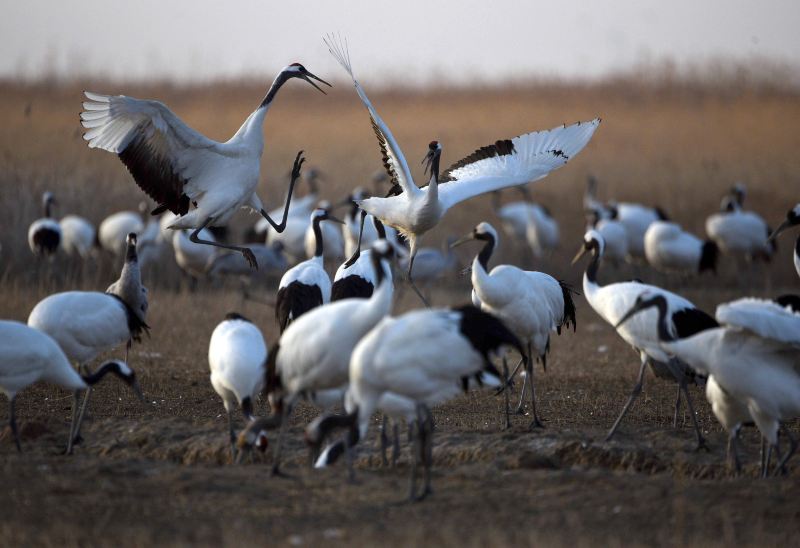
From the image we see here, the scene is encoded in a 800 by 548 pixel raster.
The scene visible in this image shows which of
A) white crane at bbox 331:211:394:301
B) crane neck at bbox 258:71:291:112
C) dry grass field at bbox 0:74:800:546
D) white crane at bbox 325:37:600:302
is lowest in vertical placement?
dry grass field at bbox 0:74:800:546

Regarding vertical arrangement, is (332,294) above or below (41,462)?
above

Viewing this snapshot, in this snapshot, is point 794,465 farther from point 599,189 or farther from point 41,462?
point 599,189

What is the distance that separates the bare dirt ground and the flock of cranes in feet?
0.63

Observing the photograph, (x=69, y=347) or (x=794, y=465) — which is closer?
(x=794, y=465)

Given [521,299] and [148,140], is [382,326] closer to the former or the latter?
[521,299]

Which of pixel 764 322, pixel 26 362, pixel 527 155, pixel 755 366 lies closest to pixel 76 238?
pixel 527 155

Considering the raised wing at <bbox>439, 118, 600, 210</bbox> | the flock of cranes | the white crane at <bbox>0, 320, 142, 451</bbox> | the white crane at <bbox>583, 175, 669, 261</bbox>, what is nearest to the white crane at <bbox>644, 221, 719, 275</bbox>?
the white crane at <bbox>583, 175, 669, 261</bbox>

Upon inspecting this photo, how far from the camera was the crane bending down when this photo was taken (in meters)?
7.28

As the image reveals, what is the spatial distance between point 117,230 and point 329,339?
9761 mm

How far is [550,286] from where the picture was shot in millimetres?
7309

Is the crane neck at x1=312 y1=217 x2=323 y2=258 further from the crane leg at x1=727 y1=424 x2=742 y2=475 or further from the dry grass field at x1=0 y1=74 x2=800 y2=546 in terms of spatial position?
the crane leg at x1=727 y1=424 x2=742 y2=475

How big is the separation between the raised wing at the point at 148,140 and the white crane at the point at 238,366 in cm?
186

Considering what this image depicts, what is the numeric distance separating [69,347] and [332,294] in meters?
1.75

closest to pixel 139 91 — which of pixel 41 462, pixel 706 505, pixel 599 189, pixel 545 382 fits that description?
pixel 599 189
